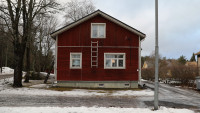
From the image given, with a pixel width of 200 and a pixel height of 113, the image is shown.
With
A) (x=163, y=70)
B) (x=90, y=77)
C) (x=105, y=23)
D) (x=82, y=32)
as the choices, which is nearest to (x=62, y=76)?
(x=90, y=77)

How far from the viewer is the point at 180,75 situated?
26.3 meters

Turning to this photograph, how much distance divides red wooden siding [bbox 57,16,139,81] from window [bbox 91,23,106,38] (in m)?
0.30

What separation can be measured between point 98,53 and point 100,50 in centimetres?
36

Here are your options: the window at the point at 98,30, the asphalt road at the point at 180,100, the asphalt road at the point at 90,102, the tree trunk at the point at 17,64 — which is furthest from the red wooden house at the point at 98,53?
the asphalt road at the point at 90,102

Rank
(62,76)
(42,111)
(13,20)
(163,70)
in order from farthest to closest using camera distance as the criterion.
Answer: (163,70), (62,76), (13,20), (42,111)

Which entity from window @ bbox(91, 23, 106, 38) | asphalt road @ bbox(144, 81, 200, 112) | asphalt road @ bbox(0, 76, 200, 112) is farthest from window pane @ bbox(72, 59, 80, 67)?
asphalt road @ bbox(144, 81, 200, 112)

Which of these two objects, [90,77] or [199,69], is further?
[199,69]

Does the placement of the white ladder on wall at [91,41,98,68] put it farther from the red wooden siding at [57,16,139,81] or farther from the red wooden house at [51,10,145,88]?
the red wooden siding at [57,16,139,81]

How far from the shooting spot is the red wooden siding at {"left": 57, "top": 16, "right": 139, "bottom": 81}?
1998cm

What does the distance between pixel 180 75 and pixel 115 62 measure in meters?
10.8

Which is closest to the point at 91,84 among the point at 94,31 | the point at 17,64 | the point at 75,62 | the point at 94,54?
the point at 75,62

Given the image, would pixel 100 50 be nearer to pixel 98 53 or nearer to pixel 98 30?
pixel 98 53

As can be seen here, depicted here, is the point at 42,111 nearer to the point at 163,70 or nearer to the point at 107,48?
the point at 107,48

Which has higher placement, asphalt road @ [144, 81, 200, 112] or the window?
the window
